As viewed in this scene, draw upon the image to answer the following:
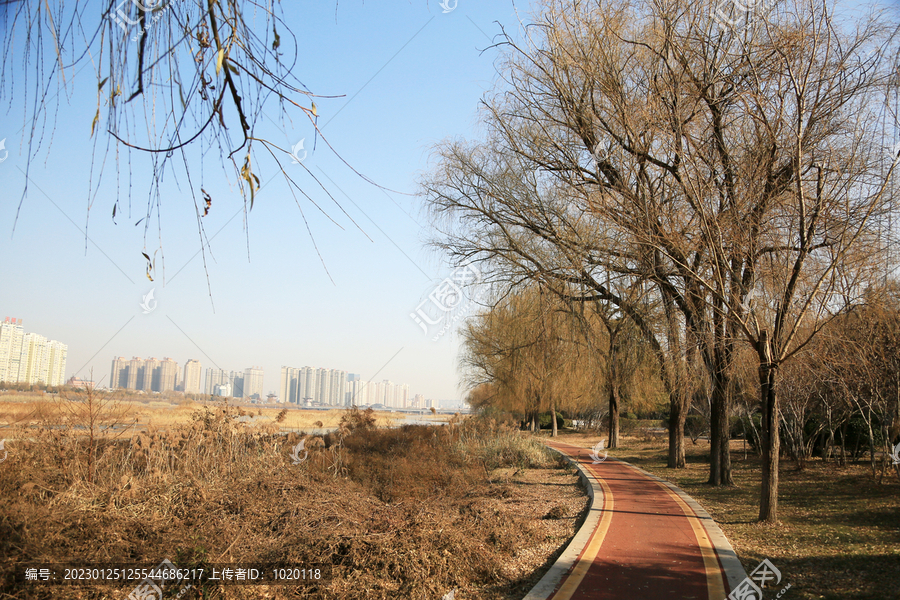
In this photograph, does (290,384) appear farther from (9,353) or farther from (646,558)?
(646,558)

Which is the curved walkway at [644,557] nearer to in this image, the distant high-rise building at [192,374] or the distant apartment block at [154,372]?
the distant apartment block at [154,372]

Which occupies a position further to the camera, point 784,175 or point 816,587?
point 784,175

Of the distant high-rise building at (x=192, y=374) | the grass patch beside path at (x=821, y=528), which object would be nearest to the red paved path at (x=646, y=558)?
the grass patch beside path at (x=821, y=528)

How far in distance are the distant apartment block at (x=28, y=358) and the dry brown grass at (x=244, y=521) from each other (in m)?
1.05

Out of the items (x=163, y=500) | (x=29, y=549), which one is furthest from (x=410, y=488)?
(x=29, y=549)

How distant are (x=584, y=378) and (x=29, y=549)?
79.7 ft

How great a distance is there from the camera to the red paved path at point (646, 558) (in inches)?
212

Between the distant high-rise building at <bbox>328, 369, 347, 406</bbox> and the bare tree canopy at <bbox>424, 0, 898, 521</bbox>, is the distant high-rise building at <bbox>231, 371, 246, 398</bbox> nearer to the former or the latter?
the bare tree canopy at <bbox>424, 0, 898, 521</bbox>

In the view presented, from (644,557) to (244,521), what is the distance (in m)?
4.91

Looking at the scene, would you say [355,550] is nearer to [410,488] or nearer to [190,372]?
[410,488]

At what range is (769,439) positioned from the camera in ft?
30.6

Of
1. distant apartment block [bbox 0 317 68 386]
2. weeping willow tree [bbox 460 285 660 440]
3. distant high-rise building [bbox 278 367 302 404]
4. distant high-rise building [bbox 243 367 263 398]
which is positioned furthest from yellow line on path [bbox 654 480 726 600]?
distant high-rise building [bbox 278 367 302 404]

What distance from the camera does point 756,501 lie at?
11.2m

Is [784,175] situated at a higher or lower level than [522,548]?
higher
